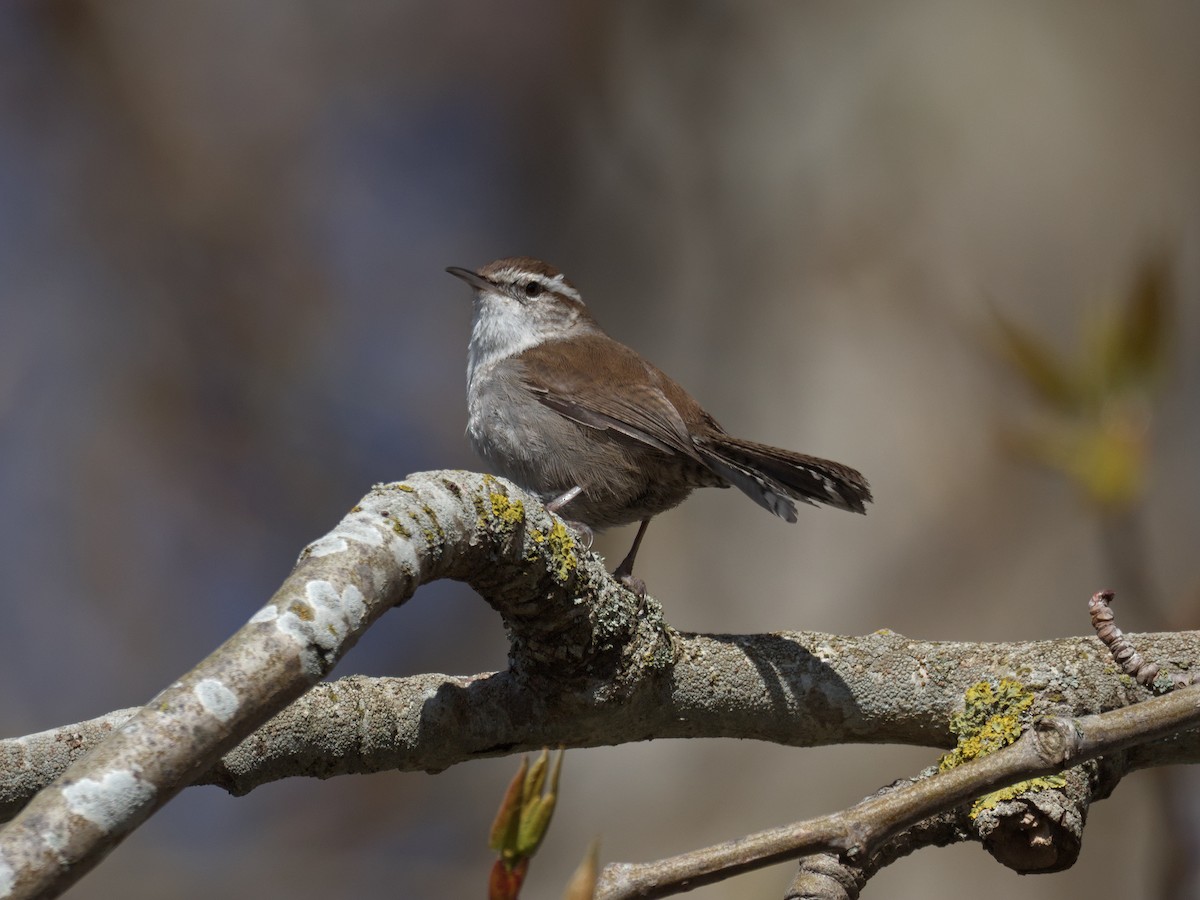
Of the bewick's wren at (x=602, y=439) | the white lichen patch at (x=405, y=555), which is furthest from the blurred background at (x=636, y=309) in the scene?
the white lichen patch at (x=405, y=555)

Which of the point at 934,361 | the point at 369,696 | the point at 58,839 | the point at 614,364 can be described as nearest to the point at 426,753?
the point at 369,696

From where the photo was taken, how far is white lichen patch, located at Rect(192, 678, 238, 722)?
1.19 meters

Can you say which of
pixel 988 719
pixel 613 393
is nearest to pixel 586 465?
pixel 613 393

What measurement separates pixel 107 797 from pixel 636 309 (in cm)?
513

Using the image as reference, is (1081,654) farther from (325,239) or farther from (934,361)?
(325,239)

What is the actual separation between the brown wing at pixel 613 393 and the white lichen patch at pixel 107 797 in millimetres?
2315

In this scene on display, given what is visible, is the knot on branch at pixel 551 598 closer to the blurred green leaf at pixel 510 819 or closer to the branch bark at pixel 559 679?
the branch bark at pixel 559 679

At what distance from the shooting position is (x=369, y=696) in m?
2.35

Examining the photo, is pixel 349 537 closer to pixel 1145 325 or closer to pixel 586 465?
pixel 1145 325

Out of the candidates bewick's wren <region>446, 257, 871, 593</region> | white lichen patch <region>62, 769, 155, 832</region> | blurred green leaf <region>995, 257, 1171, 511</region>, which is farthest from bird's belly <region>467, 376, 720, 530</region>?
white lichen patch <region>62, 769, 155, 832</region>

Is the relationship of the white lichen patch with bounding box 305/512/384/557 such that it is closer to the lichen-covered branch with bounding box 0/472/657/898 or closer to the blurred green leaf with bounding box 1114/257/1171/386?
the lichen-covered branch with bounding box 0/472/657/898

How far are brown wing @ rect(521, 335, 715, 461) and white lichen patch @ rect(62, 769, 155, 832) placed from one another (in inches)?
Answer: 91.1

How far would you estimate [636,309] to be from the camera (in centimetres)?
608

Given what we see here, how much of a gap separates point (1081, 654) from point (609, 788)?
3.22 metres
